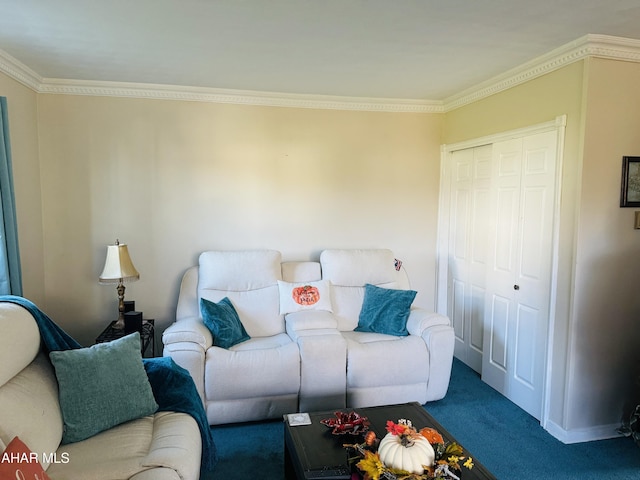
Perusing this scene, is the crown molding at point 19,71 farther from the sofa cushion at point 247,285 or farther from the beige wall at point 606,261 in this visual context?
the beige wall at point 606,261

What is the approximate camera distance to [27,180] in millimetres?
3299

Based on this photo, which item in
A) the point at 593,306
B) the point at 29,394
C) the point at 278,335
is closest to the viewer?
the point at 29,394

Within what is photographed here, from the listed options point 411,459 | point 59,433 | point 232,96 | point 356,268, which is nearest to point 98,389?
point 59,433

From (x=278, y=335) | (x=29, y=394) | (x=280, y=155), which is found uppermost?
(x=280, y=155)

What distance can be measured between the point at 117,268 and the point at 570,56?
338cm

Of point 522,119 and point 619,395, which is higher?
point 522,119

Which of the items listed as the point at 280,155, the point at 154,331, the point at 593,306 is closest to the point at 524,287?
the point at 593,306

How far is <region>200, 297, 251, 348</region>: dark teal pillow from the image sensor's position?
300 centimetres

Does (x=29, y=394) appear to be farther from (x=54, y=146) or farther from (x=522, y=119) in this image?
(x=522, y=119)

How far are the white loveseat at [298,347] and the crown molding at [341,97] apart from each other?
1.37 m

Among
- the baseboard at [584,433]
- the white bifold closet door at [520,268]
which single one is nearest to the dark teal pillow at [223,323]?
the white bifold closet door at [520,268]

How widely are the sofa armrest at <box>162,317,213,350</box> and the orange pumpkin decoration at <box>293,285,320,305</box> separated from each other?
773 mm

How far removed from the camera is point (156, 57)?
2924 millimetres

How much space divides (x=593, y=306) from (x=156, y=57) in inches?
129
